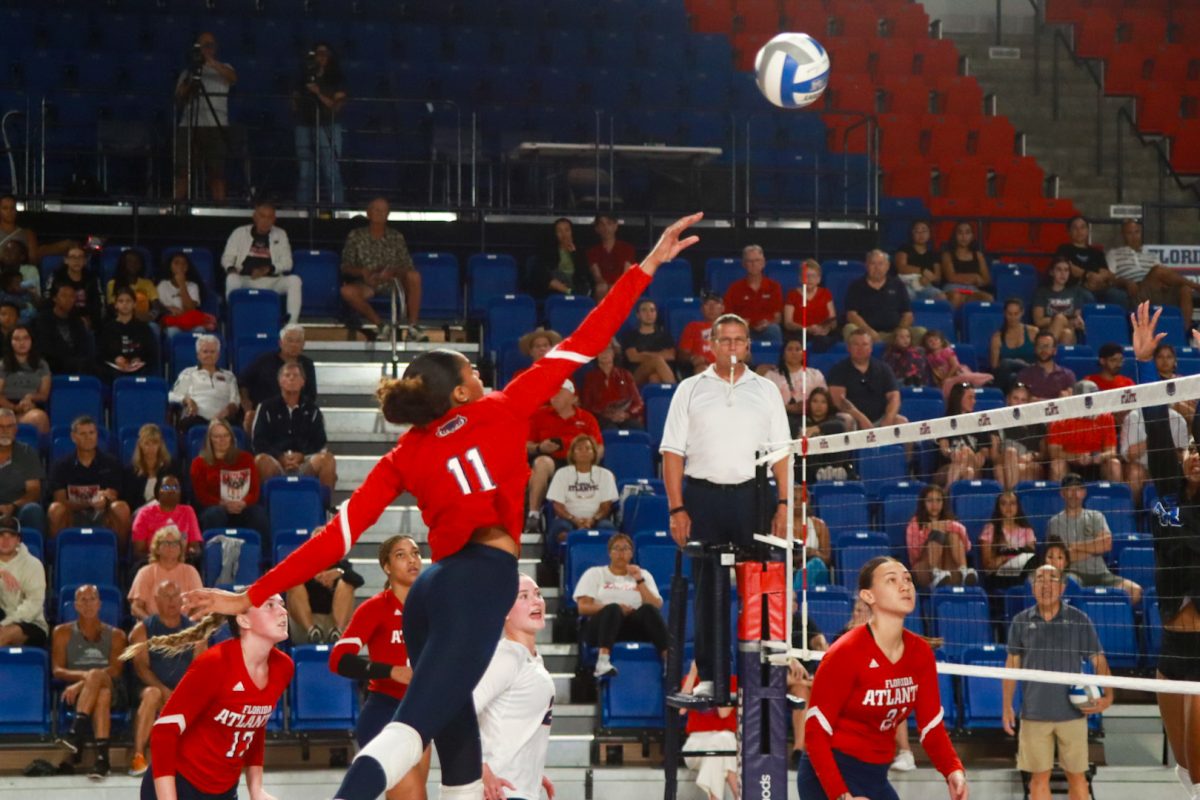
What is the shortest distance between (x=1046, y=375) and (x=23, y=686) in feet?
29.4

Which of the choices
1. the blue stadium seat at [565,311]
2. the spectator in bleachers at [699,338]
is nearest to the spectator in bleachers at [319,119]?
the blue stadium seat at [565,311]

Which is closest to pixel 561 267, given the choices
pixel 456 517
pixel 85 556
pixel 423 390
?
pixel 85 556

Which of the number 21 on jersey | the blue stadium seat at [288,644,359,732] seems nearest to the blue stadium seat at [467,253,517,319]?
the blue stadium seat at [288,644,359,732]

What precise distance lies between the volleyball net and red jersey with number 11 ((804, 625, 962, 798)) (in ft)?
9.84

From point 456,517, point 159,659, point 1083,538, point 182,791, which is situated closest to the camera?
point 456,517

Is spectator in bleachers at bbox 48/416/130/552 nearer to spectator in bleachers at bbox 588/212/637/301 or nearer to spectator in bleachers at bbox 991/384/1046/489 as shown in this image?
spectator in bleachers at bbox 588/212/637/301

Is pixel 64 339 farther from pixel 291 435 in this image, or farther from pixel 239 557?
pixel 239 557

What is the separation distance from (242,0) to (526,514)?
893 cm

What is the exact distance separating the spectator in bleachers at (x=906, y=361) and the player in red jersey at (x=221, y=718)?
9177 millimetres

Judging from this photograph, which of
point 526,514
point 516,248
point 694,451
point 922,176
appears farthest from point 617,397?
point 922,176

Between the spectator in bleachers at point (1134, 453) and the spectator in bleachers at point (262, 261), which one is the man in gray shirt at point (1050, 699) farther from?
the spectator in bleachers at point (262, 261)

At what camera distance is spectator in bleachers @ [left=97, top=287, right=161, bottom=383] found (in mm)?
13922

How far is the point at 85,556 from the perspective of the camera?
38.4 ft

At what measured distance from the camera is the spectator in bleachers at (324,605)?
11555 millimetres
